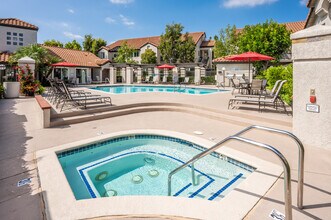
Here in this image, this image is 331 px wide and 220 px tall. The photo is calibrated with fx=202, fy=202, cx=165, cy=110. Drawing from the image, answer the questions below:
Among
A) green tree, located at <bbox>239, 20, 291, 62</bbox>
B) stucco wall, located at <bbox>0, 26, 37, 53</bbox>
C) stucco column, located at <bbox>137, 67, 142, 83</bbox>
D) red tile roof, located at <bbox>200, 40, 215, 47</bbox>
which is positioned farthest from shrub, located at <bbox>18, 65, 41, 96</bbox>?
red tile roof, located at <bbox>200, 40, 215, 47</bbox>

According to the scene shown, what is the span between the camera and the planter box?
13393mm

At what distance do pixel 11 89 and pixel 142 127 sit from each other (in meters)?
11.6

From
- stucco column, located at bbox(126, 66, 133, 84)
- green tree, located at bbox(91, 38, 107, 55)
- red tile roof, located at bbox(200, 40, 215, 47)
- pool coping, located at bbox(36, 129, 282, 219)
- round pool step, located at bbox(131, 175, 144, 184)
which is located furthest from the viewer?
green tree, located at bbox(91, 38, 107, 55)

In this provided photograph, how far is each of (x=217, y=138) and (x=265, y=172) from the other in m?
2.25

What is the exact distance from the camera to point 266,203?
9.29 feet

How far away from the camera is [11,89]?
13.5 meters

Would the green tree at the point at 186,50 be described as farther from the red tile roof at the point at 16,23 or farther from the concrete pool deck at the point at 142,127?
the concrete pool deck at the point at 142,127

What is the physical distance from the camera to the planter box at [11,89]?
43.9ft

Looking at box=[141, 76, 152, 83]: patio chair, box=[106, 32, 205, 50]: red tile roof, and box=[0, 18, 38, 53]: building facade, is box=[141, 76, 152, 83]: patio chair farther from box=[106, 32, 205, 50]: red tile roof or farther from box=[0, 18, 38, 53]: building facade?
box=[106, 32, 205, 50]: red tile roof

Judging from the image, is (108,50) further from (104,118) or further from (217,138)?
(217,138)

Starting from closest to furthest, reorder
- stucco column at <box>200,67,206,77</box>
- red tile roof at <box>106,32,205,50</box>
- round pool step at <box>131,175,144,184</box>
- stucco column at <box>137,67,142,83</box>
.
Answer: round pool step at <box>131,175,144,184</box>
stucco column at <box>200,67,206,77</box>
stucco column at <box>137,67,142,83</box>
red tile roof at <box>106,32,205,50</box>

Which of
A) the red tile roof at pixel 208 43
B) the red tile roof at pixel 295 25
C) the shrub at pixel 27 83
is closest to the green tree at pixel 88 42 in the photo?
the red tile roof at pixel 208 43

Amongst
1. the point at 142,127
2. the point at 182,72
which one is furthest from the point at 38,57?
the point at 142,127

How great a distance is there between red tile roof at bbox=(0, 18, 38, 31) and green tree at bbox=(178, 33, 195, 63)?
22931mm
